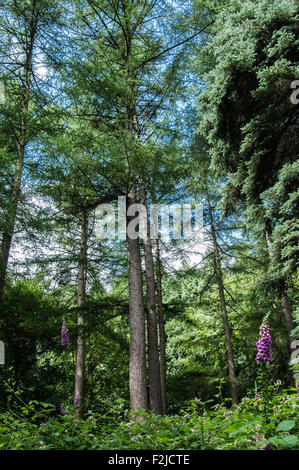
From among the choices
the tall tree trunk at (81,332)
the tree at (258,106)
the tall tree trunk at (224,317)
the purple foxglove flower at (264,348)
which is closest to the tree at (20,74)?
the tall tree trunk at (81,332)

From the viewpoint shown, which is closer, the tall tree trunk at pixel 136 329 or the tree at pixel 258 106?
the tree at pixel 258 106

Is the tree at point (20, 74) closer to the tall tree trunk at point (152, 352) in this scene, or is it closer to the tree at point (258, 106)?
the tall tree trunk at point (152, 352)

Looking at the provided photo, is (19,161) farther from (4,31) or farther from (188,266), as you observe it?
(188,266)

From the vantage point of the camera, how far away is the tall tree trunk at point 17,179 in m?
5.39

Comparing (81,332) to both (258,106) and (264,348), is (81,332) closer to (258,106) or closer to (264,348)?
(264,348)

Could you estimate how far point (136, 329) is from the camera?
5.93 meters

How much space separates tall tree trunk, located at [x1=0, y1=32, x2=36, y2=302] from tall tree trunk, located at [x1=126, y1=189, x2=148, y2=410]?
2.30 meters

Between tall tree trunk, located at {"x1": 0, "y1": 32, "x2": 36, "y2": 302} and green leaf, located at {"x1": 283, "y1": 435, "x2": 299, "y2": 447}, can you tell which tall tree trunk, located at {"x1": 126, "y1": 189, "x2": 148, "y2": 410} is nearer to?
tall tree trunk, located at {"x1": 0, "y1": 32, "x2": 36, "y2": 302}

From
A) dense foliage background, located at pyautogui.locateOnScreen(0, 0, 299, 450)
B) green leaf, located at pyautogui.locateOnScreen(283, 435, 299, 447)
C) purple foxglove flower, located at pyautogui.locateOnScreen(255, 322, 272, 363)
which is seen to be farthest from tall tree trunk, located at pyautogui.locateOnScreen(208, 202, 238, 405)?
green leaf, located at pyautogui.locateOnScreen(283, 435, 299, 447)

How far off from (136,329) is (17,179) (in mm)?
3903

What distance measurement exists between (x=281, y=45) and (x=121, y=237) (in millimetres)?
5402

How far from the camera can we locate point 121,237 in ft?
26.9

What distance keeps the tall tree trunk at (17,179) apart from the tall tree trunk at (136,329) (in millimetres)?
2304

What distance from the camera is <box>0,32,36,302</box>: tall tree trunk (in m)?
5.39
